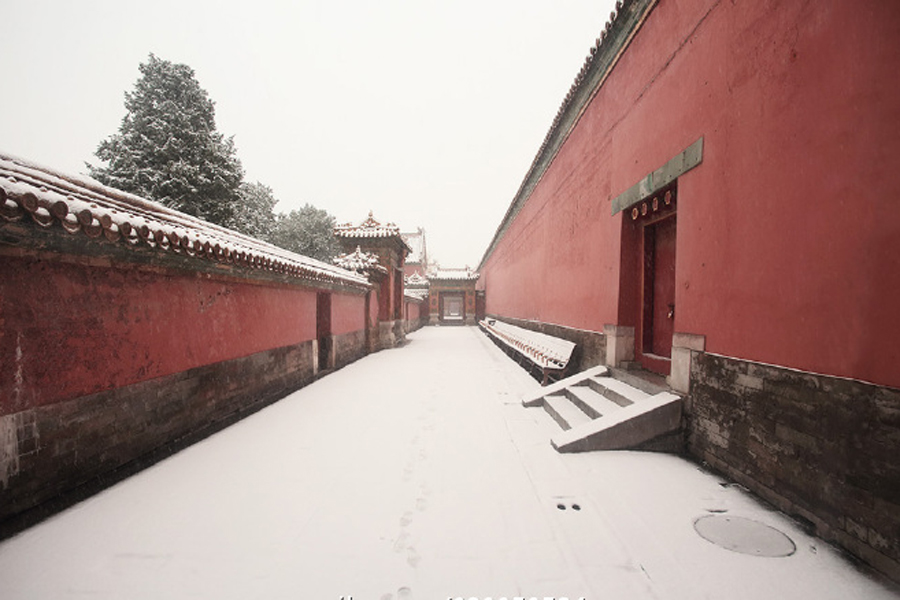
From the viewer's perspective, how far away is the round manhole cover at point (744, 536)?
7.43ft

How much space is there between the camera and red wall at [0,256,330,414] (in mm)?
2568

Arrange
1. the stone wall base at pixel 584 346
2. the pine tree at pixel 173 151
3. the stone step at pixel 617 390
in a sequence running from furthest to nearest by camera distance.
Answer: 1. the pine tree at pixel 173 151
2. the stone wall base at pixel 584 346
3. the stone step at pixel 617 390

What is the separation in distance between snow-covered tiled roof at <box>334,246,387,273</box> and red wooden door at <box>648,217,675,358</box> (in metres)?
9.13

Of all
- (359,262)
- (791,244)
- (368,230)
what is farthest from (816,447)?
(368,230)

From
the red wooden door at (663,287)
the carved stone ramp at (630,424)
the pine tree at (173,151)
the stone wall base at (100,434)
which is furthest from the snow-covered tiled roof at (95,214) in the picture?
the pine tree at (173,151)

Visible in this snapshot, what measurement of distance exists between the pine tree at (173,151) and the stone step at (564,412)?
56.1 feet

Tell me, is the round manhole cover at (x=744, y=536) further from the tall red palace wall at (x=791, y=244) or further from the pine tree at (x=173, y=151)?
the pine tree at (x=173, y=151)

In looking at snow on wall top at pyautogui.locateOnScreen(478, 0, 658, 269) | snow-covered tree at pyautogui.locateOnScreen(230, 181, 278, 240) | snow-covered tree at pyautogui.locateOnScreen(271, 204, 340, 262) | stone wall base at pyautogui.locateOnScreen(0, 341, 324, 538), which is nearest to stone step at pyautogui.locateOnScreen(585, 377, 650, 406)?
snow on wall top at pyautogui.locateOnScreen(478, 0, 658, 269)

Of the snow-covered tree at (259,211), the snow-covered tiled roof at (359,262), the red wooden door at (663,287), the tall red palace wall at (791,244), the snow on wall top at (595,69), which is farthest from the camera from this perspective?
the snow-covered tree at (259,211)

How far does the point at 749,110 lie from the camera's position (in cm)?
304

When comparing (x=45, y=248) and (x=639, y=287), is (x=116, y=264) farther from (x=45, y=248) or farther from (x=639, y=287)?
(x=639, y=287)

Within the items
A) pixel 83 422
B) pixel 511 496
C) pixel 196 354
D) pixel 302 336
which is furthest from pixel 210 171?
pixel 511 496

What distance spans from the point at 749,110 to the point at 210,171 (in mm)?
19225

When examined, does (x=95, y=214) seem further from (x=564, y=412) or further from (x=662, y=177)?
(x=662, y=177)
